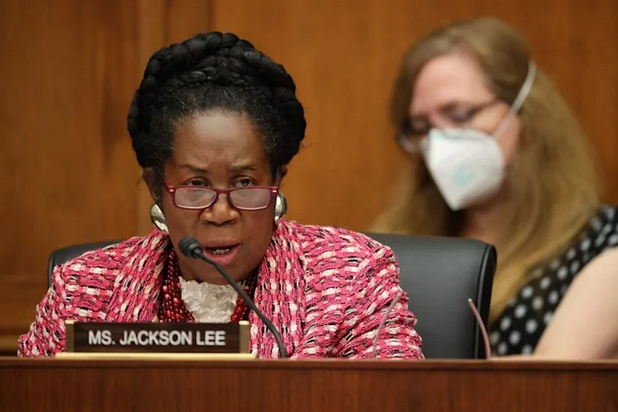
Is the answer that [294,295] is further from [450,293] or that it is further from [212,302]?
[450,293]

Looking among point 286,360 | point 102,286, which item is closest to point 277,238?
point 102,286

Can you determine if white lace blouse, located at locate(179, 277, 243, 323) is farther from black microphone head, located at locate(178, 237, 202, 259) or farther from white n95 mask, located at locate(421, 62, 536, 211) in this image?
white n95 mask, located at locate(421, 62, 536, 211)

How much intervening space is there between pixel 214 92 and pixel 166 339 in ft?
1.94

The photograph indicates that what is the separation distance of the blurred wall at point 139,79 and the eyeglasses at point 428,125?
0.06 meters

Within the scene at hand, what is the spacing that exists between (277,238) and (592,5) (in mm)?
1559

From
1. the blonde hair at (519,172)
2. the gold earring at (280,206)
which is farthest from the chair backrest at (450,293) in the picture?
the blonde hair at (519,172)

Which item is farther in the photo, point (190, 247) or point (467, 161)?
point (467, 161)

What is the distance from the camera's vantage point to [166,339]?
117 centimetres

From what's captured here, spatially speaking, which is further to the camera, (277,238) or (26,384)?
(277,238)

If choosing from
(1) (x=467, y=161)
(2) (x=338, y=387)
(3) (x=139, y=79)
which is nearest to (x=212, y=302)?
(2) (x=338, y=387)

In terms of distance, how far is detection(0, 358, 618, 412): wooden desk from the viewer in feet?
3.50

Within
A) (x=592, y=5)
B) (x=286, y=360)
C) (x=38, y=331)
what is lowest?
(x=38, y=331)

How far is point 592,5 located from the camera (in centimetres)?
300

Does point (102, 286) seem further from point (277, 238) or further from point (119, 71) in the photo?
point (119, 71)
